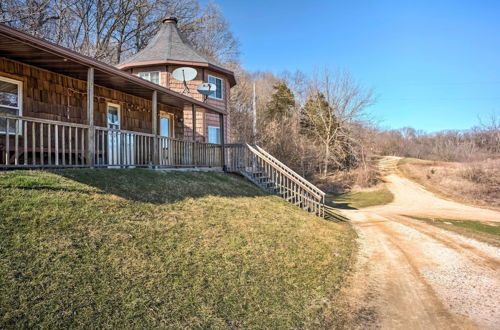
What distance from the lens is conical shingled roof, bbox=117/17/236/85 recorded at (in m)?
15.7

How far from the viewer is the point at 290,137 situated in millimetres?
25703

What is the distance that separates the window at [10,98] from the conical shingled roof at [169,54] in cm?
830

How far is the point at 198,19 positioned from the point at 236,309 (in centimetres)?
3085

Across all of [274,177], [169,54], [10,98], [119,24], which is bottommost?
[274,177]

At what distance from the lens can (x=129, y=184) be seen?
6.64m

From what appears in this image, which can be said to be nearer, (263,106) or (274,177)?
(274,177)

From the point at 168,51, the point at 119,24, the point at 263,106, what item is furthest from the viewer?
the point at 263,106

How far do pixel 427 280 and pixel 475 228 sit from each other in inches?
304

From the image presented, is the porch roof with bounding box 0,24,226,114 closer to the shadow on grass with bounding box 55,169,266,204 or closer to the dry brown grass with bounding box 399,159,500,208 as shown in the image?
the shadow on grass with bounding box 55,169,266,204

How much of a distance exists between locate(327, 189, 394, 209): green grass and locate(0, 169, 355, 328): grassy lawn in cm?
1341

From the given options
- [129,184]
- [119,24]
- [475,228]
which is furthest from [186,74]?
[119,24]

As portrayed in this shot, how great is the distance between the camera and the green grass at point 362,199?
19609mm

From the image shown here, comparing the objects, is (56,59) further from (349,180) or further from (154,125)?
(349,180)

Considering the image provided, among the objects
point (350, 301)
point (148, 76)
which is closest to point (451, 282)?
point (350, 301)
